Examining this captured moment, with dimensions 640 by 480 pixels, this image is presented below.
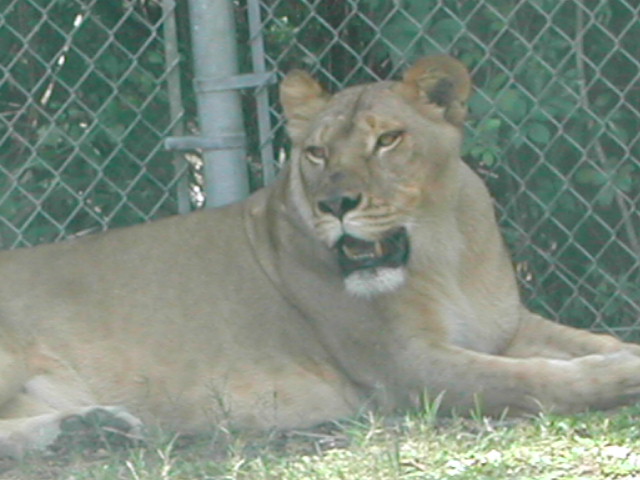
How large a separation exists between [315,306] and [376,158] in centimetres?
40

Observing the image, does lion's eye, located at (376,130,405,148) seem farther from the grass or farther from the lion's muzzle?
the grass

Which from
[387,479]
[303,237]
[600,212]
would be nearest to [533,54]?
[600,212]

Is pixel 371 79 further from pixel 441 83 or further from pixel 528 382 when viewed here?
pixel 528 382

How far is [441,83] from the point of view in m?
3.79

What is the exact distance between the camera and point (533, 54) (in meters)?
4.39

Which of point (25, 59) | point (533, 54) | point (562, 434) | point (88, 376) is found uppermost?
point (533, 54)

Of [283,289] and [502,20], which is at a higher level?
[502,20]

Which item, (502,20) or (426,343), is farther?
(502,20)

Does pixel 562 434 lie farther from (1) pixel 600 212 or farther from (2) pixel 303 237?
(1) pixel 600 212

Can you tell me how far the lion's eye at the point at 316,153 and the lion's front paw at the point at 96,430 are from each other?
719mm

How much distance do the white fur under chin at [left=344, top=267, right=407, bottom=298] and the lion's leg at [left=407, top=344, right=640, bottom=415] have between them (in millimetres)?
175

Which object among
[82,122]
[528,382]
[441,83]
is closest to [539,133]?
[441,83]

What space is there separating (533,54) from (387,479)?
1764 millimetres

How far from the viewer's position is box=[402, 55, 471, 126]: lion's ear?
3770mm
